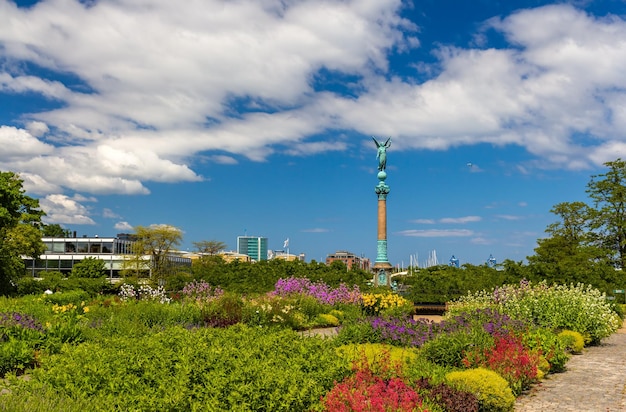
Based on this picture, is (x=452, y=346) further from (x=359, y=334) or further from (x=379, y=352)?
(x=359, y=334)

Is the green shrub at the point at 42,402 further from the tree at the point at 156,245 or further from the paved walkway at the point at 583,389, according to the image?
the tree at the point at 156,245

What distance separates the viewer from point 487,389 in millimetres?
8195

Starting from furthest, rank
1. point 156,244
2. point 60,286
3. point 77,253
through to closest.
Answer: point 77,253
point 156,244
point 60,286

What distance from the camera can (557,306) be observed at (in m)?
15.6

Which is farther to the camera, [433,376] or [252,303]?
[252,303]

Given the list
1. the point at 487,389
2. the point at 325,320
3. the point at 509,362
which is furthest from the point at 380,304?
the point at 487,389

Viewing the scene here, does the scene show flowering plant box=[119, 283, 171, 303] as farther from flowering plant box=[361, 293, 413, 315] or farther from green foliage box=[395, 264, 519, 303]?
green foliage box=[395, 264, 519, 303]

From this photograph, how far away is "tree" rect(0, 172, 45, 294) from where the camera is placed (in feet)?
94.5

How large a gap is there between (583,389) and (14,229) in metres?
32.1

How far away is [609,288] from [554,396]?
1703 cm

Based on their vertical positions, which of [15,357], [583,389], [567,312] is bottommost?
[583,389]

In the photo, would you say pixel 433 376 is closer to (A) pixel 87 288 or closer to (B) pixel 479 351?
(B) pixel 479 351

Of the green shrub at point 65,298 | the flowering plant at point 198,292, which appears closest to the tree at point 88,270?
the green shrub at point 65,298

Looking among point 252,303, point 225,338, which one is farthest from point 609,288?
point 225,338
